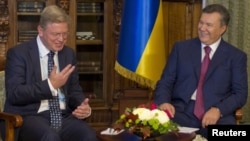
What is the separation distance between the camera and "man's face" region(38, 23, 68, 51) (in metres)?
3.62

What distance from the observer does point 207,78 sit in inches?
158

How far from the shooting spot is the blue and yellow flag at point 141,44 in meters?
4.85

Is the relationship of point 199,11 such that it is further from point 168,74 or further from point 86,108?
point 86,108

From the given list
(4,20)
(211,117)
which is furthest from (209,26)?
(4,20)

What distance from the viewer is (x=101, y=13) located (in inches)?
224

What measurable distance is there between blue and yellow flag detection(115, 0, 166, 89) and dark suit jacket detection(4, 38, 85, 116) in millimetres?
1139

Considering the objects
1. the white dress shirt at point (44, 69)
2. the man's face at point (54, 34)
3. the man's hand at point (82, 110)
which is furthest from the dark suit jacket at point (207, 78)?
the man's face at point (54, 34)

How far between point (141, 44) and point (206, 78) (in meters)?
0.99

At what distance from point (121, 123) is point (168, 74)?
0.95 meters

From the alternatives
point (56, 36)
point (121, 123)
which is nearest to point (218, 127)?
point (121, 123)

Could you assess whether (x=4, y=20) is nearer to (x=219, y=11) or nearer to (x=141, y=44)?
(x=141, y=44)

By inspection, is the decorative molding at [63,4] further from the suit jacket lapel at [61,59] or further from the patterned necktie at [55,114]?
the patterned necktie at [55,114]

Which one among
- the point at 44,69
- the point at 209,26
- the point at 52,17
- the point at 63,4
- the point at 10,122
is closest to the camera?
the point at 10,122

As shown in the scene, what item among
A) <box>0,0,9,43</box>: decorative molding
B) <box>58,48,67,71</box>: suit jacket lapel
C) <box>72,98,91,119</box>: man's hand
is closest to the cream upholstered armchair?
<box>72,98,91,119</box>: man's hand
